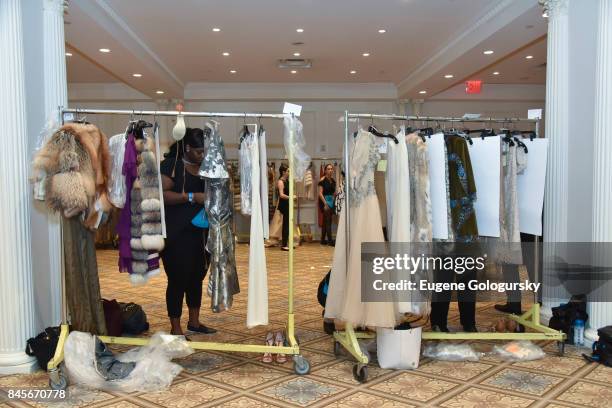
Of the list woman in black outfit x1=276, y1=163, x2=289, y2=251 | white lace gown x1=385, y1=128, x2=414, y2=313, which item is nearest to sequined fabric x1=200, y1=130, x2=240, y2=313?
white lace gown x1=385, y1=128, x2=414, y2=313

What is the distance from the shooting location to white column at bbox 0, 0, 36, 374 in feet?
10.8

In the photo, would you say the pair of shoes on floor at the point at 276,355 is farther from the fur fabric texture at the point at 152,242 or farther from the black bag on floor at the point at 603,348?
the black bag on floor at the point at 603,348

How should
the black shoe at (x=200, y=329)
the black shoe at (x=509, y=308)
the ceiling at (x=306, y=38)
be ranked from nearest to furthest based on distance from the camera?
the black shoe at (x=200, y=329), the black shoe at (x=509, y=308), the ceiling at (x=306, y=38)

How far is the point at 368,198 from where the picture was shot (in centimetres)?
345

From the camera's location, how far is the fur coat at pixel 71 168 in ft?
10.5

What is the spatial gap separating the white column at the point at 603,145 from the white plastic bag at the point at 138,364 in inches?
112

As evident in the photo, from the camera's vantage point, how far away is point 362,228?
343cm

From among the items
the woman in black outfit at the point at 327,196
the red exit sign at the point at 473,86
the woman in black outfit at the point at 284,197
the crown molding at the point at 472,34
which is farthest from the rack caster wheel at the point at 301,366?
the red exit sign at the point at 473,86

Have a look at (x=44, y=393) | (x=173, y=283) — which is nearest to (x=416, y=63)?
(x=173, y=283)

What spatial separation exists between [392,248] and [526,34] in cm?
431

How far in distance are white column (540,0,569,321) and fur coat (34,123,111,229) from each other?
11.0 ft

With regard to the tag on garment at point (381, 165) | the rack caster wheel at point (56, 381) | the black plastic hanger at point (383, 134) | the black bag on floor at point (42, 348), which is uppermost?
the black plastic hanger at point (383, 134)

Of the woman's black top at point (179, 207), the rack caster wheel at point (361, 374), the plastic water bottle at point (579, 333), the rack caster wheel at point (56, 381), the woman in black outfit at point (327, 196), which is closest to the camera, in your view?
the rack caster wheel at point (56, 381)

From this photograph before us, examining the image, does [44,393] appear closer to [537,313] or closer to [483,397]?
[483,397]
